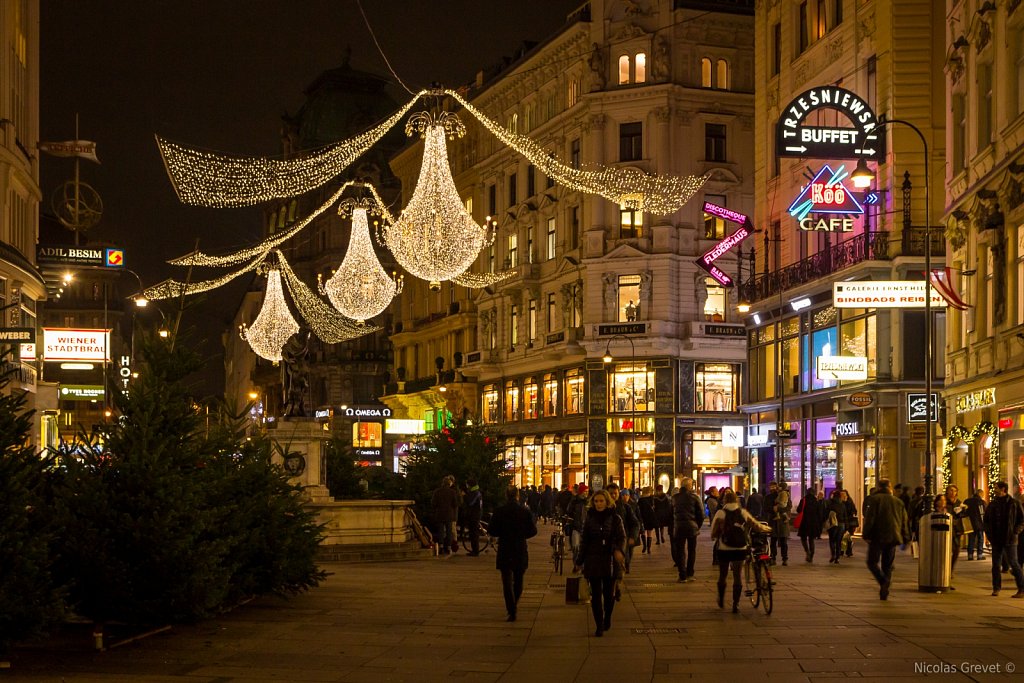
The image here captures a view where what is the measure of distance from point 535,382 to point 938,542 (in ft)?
159

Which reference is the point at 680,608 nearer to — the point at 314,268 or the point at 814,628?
the point at 814,628

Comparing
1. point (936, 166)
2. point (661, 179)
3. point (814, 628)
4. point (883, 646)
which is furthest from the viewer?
point (661, 179)

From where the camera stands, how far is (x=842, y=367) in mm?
39656

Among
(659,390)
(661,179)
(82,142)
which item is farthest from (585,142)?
(82,142)

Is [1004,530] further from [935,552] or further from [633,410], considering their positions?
[633,410]

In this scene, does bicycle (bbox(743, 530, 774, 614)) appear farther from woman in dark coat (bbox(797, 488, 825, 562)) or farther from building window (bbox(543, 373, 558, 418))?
building window (bbox(543, 373, 558, 418))

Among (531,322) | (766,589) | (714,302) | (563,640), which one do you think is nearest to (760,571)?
(766,589)

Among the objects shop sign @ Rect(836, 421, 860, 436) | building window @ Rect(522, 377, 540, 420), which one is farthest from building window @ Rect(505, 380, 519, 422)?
shop sign @ Rect(836, 421, 860, 436)

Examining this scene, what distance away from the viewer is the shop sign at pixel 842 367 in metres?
39.6

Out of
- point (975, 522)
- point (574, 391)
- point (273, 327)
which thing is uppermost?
point (273, 327)

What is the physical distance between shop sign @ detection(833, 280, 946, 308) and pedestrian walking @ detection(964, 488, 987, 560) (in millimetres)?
3898

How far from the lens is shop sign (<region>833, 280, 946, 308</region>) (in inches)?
1111

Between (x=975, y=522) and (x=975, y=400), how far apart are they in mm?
4320

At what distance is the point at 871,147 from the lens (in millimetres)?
34469
